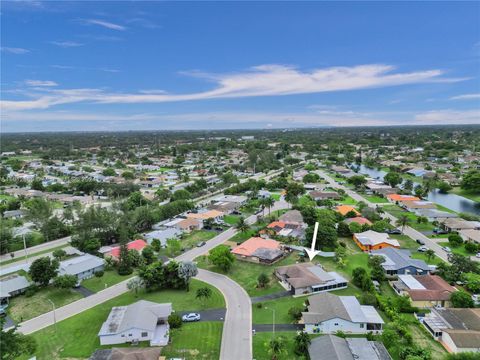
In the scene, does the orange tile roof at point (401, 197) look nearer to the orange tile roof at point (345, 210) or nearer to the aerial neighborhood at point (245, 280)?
the aerial neighborhood at point (245, 280)

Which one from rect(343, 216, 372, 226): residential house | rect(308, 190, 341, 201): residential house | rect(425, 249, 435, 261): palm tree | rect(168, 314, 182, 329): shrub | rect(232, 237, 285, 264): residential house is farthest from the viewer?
rect(308, 190, 341, 201): residential house

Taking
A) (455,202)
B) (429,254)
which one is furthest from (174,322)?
(455,202)

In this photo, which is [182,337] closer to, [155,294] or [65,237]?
[155,294]

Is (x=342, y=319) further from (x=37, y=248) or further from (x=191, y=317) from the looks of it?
(x=37, y=248)

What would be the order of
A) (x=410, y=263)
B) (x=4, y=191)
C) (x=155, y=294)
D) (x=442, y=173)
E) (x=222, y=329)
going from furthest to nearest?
(x=442, y=173) → (x=4, y=191) → (x=410, y=263) → (x=155, y=294) → (x=222, y=329)

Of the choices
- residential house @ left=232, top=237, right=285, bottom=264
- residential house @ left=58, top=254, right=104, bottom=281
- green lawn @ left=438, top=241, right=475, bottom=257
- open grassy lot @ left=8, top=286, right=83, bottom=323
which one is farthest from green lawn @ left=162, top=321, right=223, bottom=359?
green lawn @ left=438, top=241, right=475, bottom=257

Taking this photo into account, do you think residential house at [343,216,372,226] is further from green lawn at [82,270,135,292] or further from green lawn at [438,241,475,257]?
green lawn at [82,270,135,292]

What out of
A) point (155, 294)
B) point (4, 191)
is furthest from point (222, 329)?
point (4, 191)
